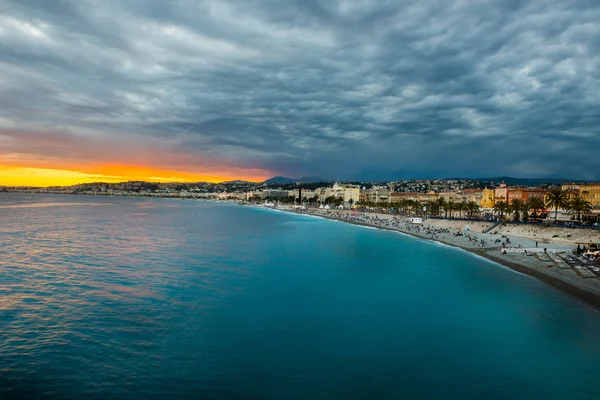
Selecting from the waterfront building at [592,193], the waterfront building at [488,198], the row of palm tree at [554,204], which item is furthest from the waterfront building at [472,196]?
the row of palm tree at [554,204]

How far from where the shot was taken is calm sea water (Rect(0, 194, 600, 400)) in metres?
12.8

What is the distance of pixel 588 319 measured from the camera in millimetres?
19547

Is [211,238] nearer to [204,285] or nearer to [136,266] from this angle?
[136,266]

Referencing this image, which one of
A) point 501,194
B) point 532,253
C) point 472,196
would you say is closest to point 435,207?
point 501,194

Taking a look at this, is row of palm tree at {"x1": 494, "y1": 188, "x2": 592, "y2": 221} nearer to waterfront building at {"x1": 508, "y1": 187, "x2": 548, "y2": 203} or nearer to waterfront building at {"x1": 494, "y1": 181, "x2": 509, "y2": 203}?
waterfront building at {"x1": 508, "y1": 187, "x2": 548, "y2": 203}

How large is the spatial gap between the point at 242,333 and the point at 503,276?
2258cm

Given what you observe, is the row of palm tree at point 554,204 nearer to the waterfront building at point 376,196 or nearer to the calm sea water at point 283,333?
the calm sea water at point 283,333

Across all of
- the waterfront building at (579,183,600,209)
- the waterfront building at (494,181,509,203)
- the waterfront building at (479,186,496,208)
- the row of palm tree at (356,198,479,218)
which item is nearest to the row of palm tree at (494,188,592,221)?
the waterfront building at (579,183,600,209)

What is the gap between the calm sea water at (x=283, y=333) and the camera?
42.0 feet

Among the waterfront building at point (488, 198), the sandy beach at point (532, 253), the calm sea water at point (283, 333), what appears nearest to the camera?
the calm sea water at point (283, 333)

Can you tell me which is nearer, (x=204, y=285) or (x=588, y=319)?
(x=588, y=319)

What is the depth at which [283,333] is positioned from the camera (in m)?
17.5

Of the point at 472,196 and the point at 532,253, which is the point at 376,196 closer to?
the point at 472,196

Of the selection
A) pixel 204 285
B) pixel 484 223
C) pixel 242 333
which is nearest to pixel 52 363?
pixel 242 333
